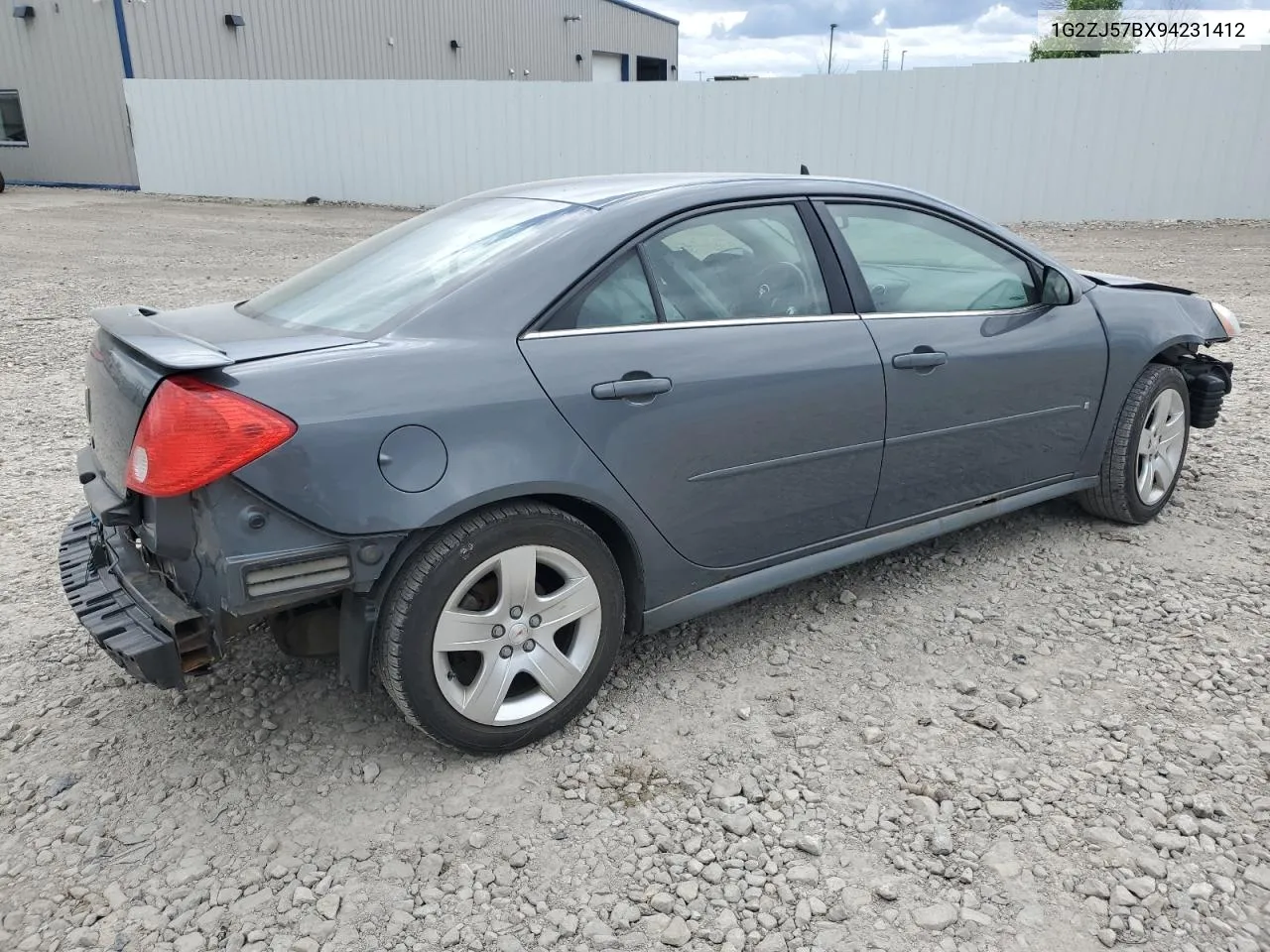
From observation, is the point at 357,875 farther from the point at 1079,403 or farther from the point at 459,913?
the point at 1079,403

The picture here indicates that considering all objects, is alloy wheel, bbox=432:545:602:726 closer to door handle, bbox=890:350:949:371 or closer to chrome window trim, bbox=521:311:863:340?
chrome window trim, bbox=521:311:863:340

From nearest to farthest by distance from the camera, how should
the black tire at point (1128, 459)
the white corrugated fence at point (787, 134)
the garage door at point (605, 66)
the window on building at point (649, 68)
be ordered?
the black tire at point (1128, 459) → the white corrugated fence at point (787, 134) → the garage door at point (605, 66) → the window on building at point (649, 68)

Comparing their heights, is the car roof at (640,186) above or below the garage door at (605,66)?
below

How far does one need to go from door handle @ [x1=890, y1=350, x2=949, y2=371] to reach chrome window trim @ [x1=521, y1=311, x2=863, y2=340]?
7.8 inches

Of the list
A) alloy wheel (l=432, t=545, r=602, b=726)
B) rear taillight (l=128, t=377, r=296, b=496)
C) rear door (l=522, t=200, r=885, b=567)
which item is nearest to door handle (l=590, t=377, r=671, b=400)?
rear door (l=522, t=200, r=885, b=567)

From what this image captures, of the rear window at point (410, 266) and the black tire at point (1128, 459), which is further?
the black tire at point (1128, 459)

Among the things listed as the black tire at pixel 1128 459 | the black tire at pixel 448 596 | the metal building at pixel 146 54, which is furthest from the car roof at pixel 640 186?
the metal building at pixel 146 54

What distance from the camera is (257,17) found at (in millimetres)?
23656

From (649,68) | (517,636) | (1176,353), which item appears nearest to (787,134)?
(1176,353)

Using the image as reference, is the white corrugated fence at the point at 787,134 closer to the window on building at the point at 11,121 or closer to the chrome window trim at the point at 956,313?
the window on building at the point at 11,121

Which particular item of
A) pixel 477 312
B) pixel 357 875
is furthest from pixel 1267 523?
pixel 357 875

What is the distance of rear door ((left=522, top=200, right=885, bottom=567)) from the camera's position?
110 inches

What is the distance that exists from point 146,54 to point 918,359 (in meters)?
23.5

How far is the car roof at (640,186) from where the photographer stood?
312 cm
